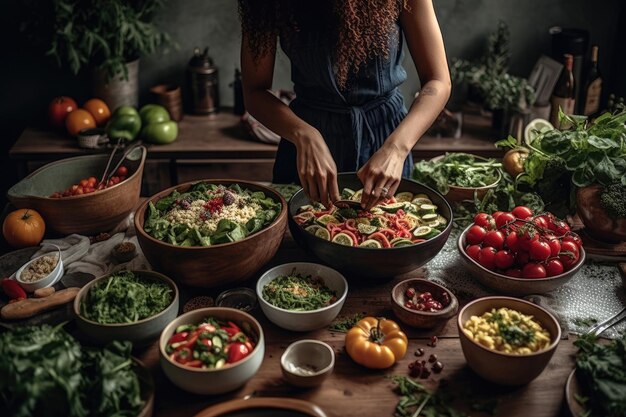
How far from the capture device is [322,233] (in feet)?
6.20

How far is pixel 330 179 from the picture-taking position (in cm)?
188

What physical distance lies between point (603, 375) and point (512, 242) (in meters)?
0.52

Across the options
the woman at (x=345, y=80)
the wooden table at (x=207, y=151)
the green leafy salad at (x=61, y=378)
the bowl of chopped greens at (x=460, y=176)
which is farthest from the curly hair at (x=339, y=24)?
the wooden table at (x=207, y=151)

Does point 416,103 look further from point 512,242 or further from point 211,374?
point 211,374

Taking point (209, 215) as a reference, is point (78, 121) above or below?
below

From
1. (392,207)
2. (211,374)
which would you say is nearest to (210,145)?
(392,207)

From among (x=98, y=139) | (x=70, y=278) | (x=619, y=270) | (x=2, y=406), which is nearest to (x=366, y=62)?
(x=619, y=270)

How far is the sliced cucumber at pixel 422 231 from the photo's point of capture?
1878 millimetres

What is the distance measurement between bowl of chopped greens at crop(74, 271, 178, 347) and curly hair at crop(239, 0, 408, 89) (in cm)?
94

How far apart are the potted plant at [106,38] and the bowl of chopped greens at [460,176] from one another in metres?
1.95

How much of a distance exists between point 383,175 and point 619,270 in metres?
0.83

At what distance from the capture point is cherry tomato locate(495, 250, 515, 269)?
6.00ft

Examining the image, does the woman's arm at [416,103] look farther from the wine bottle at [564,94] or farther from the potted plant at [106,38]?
the potted plant at [106,38]

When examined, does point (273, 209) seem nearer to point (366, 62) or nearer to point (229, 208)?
point (229, 208)
